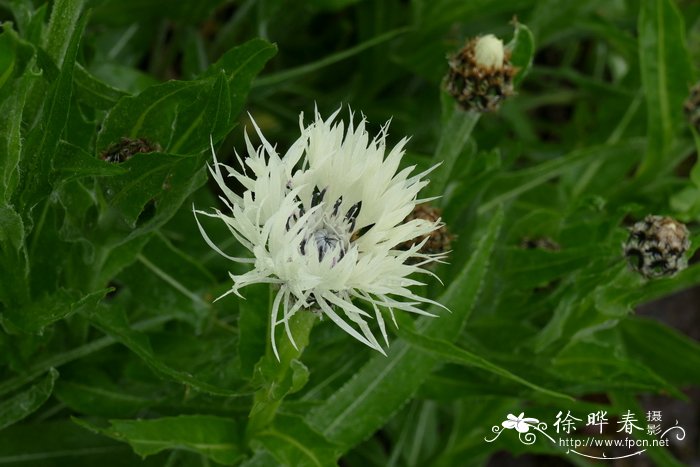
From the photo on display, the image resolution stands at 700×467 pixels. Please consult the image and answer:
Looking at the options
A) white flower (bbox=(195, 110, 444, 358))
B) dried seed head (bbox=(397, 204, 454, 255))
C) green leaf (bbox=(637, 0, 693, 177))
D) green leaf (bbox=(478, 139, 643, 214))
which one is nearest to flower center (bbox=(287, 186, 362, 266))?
white flower (bbox=(195, 110, 444, 358))

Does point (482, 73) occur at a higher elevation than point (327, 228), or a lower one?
higher

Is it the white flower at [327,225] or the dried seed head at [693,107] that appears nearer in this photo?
the white flower at [327,225]

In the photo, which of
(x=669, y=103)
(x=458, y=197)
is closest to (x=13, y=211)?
(x=458, y=197)

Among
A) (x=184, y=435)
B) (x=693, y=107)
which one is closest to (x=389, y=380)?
(x=184, y=435)

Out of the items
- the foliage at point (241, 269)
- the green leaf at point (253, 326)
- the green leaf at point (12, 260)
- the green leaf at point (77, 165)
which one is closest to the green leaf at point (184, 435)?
the foliage at point (241, 269)

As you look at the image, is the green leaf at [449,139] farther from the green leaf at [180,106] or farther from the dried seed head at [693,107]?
the dried seed head at [693,107]

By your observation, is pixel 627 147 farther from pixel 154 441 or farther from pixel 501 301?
pixel 154 441

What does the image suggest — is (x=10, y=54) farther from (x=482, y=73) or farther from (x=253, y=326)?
(x=482, y=73)

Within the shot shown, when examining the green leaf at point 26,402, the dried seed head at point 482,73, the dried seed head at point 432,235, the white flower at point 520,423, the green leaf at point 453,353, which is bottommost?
the green leaf at point 26,402
